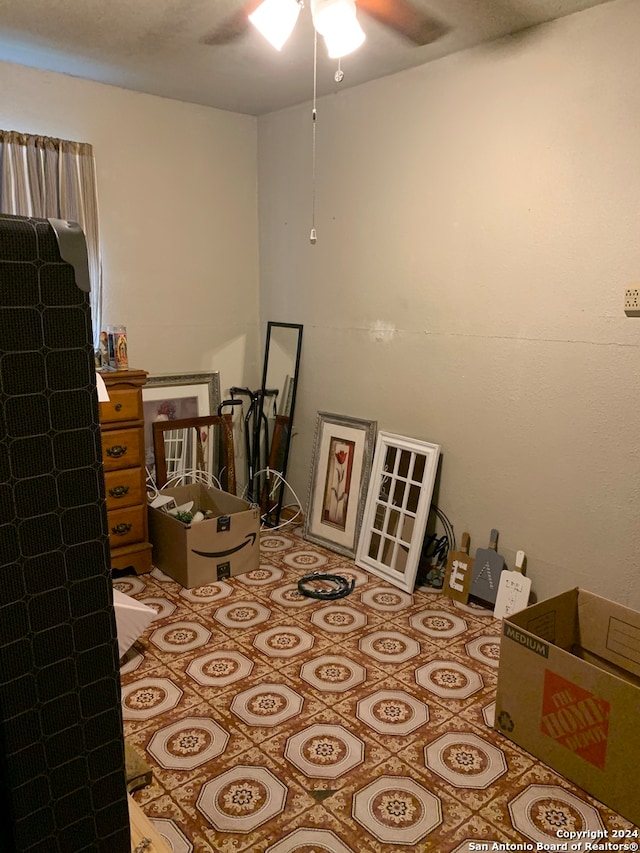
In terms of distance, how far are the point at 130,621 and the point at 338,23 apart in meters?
2.26

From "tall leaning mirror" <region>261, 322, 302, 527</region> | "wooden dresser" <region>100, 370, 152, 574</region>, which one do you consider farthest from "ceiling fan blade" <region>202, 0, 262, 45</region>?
"tall leaning mirror" <region>261, 322, 302, 527</region>

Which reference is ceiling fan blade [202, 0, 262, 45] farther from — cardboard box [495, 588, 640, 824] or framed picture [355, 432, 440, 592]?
cardboard box [495, 588, 640, 824]

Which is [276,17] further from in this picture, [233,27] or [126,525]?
[126,525]

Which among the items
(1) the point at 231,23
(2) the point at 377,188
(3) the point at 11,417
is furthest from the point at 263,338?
(3) the point at 11,417

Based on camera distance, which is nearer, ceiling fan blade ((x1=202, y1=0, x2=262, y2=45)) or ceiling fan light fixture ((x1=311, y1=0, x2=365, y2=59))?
ceiling fan light fixture ((x1=311, y1=0, x2=365, y2=59))

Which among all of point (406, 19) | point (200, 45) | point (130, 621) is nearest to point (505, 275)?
point (406, 19)

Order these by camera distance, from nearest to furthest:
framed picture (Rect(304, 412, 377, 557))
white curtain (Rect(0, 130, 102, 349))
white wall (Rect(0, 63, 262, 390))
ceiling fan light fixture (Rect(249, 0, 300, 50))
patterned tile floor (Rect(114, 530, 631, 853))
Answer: patterned tile floor (Rect(114, 530, 631, 853)) → ceiling fan light fixture (Rect(249, 0, 300, 50)) → white curtain (Rect(0, 130, 102, 349)) → white wall (Rect(0, 63, 262, 390)) → framed picture (Rect(304, 412, 377, 557))

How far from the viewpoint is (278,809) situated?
1.79 metres

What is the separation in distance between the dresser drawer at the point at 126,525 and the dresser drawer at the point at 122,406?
461 mm

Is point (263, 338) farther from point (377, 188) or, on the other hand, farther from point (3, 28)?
point (3, 28)

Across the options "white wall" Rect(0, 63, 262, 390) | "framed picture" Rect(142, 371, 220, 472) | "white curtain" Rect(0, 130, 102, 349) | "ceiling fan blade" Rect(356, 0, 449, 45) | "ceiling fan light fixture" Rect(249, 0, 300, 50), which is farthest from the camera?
"framed picture" Rect(142, 371, 220, 472)

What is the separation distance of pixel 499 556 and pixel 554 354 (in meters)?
0.97

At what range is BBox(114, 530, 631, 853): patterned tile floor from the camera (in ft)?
5.70

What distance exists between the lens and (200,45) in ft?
8.95
